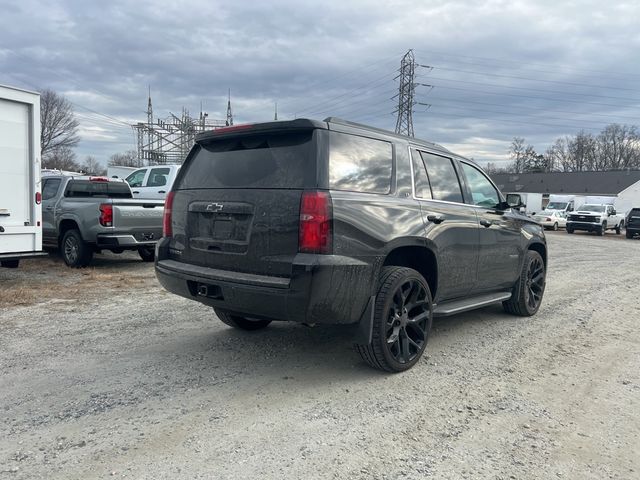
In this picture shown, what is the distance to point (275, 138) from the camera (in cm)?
413

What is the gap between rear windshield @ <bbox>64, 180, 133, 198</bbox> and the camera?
10086mm

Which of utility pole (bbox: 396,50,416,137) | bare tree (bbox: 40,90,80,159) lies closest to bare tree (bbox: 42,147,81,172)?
bare tree (bbox: 40,90,80,159)

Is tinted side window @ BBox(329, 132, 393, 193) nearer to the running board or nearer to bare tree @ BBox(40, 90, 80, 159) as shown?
the running board

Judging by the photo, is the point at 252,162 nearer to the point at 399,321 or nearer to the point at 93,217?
the point at 399,321

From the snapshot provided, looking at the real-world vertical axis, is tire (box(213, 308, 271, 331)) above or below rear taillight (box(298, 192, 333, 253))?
below

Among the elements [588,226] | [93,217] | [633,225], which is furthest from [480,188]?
[588,226]

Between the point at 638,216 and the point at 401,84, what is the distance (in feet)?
69.3

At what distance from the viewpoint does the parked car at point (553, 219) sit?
34.2 metres

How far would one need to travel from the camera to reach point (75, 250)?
9922 millimetres

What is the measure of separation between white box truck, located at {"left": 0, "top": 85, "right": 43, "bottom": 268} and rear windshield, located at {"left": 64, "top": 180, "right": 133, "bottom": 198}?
6.93 ft

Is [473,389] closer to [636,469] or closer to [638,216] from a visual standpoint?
[636,469]

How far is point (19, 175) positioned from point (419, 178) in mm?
6166

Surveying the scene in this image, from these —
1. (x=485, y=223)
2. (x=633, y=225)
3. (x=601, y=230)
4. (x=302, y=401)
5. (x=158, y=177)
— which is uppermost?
(x=158, y=177)

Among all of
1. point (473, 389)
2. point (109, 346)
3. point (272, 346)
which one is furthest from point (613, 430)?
point (109, 346)
